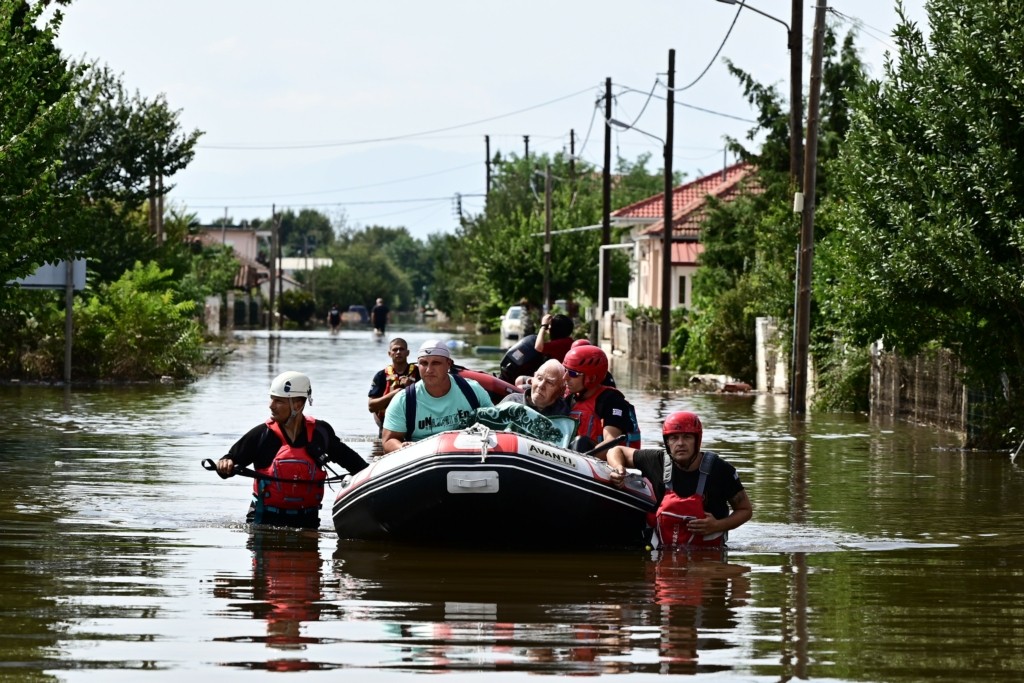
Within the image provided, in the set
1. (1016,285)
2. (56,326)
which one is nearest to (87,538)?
(1016,285)

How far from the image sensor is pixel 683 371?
46.6 m

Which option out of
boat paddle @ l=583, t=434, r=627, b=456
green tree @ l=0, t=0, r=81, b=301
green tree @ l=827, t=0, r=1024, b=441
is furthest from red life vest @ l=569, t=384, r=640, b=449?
green tree @ l=0, t=0, r=81, b=301

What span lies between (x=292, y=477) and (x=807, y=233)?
1871cm

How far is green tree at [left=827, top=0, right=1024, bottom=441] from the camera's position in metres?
20.9

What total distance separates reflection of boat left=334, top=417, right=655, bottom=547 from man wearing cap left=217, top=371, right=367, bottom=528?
347mm

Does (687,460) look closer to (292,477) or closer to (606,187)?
(292,477)

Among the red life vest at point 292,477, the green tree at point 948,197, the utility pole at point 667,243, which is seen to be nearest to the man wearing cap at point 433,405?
the red life vest at point 292,477

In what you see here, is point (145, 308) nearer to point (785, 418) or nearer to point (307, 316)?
point (785, 418)

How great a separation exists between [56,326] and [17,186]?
14.8 m

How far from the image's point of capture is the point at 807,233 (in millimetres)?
30312

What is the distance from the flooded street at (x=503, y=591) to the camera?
345 inches

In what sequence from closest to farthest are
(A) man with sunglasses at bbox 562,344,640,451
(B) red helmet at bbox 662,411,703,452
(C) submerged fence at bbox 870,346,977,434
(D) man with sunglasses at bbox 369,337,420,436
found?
(B) red helmet at bbox 662,411,703,452
(A) man with sunglasses at bbox 562,344,640,451
(D) man with sunglasses at bbox 369,337,420,436
(C) submerged fence at bbox 870,346,977,434

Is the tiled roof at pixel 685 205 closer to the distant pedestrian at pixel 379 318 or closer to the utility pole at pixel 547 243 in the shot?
the utility pole at pixel 547 243

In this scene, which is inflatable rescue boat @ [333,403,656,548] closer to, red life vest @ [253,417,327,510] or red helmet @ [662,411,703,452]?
red life vest @ [253,417,327,510]
